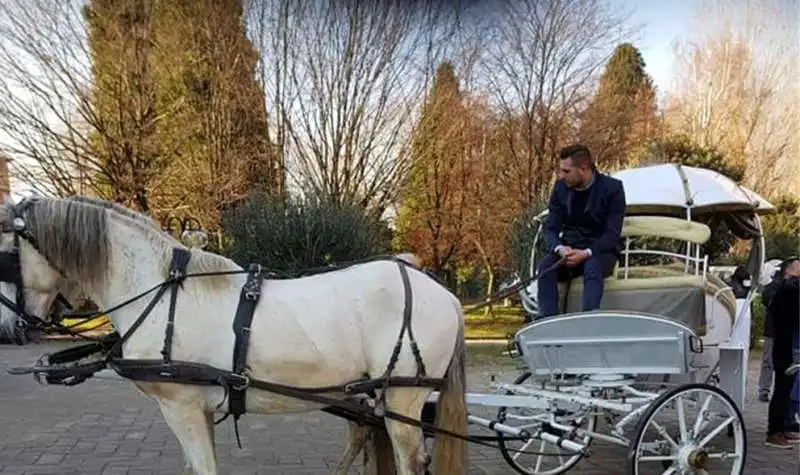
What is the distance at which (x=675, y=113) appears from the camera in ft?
68.4

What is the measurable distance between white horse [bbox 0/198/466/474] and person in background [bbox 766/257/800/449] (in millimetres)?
3560

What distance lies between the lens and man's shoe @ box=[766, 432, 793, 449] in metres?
5.09

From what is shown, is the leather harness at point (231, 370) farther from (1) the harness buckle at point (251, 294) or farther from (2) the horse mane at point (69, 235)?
(2) the horse mane at point (69, 235)

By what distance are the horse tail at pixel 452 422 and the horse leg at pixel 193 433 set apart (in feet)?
3.47

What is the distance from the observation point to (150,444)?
5285 mm

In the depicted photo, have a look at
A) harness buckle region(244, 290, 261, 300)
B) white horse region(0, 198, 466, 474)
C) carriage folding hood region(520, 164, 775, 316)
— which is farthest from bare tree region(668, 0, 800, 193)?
harness buckle region(244, 290, 261, 300)

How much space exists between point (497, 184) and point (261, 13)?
295 inches

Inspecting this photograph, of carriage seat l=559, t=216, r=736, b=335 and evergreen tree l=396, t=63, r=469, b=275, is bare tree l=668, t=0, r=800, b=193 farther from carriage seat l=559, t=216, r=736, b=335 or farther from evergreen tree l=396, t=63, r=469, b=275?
carriage seat l=559, t=216, r=736, b=335

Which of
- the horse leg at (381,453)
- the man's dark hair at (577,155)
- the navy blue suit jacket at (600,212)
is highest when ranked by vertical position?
the man's dark hair at (577,155)

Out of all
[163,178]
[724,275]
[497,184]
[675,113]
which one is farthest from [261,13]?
[675,113]

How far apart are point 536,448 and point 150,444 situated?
123 inches

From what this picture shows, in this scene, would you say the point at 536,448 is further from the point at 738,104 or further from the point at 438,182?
the point at 738,104

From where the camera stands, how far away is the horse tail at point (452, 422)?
3131mm

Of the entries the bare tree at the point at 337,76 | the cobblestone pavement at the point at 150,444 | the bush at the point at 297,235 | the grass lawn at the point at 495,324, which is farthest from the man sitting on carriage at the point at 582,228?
the bare tree at the point at 337,76
